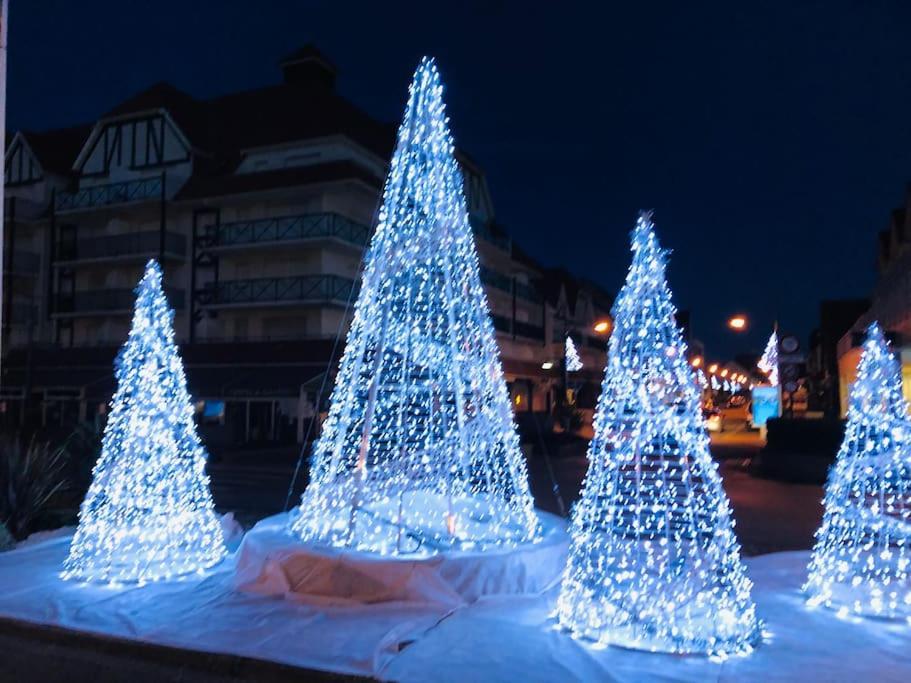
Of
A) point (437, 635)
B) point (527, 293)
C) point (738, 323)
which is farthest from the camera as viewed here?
point (527, 293)

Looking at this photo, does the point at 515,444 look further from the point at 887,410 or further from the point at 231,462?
the point at 231,462

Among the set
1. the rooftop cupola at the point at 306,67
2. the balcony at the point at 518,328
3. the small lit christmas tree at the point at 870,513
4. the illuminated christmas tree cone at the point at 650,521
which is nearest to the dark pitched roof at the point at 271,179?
the rooftop cupola at the point at 306,67

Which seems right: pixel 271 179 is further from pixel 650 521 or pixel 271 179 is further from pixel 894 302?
pixel 650 521

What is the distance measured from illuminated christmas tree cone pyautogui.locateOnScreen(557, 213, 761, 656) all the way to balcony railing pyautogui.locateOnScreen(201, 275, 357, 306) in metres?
24.2

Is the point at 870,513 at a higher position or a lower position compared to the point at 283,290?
lower

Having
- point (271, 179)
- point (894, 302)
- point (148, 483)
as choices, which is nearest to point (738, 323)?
point (894, 302)

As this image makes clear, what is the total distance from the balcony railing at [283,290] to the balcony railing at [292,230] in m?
1.57

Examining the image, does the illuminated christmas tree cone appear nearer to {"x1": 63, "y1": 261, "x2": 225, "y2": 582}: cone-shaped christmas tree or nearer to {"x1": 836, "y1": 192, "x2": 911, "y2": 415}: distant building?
{"x1": 63, "y1": 261, "x2": 225, "y2": 582}: cone-shaped christmas tree

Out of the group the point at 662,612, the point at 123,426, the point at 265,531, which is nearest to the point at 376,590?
the point at 265,531

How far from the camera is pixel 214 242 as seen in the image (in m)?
33.4

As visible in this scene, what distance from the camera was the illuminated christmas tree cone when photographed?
5.90m

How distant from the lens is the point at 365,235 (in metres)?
32.2

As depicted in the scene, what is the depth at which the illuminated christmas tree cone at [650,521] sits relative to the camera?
590 cm

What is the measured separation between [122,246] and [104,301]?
8.37 feet
